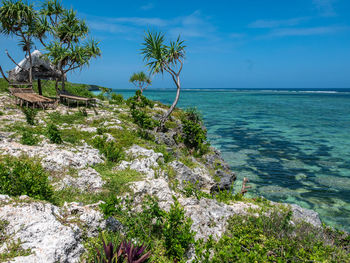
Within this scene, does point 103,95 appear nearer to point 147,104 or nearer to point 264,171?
point 147,104

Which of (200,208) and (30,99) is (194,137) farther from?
(30,99)

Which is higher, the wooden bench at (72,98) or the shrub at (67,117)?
the wooden bench at (72,98)

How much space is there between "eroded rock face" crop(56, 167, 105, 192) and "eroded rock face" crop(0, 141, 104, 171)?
732 mm

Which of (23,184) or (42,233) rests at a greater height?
(23,184)

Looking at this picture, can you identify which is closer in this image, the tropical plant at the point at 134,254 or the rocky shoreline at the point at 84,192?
the tropical plant at the point at 134,254

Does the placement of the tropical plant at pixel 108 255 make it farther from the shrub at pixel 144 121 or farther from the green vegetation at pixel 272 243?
the shrub at pixel 144 121

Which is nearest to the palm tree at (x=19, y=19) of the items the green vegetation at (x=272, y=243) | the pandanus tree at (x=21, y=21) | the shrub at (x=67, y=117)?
the pandanus tree at (x=21, y=21)

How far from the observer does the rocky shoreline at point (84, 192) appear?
15.0 ft

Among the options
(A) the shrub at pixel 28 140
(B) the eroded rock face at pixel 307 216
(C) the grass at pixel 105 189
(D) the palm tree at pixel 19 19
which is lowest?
(B) the eroded rock face at pixel 307 216

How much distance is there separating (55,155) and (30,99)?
1097 centimetres

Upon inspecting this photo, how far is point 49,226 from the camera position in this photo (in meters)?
4.79

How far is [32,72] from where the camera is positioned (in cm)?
2148

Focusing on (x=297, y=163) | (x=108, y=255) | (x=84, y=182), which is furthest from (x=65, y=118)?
(x=297, y=163)

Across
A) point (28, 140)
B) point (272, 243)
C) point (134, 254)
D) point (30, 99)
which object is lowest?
point (272, 243)
